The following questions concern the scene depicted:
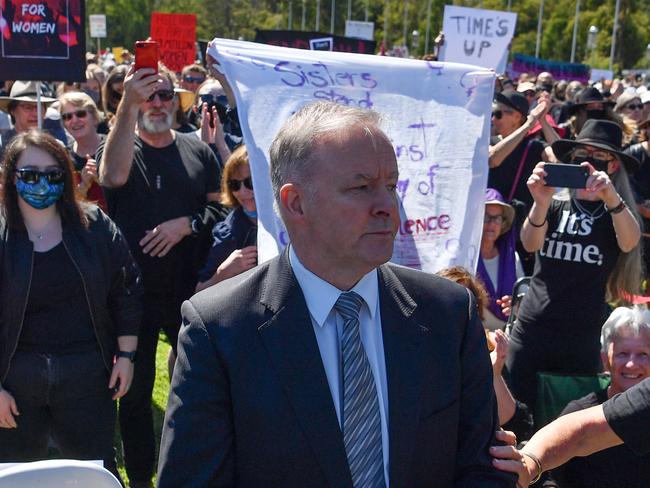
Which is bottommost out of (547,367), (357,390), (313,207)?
(547,367)

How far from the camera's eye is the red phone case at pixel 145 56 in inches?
161

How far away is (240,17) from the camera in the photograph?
61.6m

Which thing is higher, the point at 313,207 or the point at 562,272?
the point at 313,207

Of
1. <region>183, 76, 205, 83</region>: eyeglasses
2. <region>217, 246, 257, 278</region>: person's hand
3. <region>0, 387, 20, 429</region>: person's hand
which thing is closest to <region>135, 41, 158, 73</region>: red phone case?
<region>217, 246, 257, 278</region>: person's hand

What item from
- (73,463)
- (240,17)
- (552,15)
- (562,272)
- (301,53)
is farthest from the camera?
(240,17)

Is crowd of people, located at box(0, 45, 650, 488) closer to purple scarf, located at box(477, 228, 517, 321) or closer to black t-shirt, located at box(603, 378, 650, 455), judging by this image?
purple scarf, located at box(477, 228, 517, 321)

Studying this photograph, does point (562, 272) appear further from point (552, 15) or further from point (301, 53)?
point (552, 15)

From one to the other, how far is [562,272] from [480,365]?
8.82 ft

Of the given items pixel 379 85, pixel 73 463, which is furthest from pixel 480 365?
pixel 379 85

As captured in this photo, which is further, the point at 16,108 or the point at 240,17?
the point at 240,17

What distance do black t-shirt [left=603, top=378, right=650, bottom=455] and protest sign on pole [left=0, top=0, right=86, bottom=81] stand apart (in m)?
4.25

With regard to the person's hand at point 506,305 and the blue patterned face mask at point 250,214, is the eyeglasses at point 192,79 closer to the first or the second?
the blue patterned face mask at point 250,214

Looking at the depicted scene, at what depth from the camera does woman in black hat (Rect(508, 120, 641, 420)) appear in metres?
4.40

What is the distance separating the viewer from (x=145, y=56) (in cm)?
409
